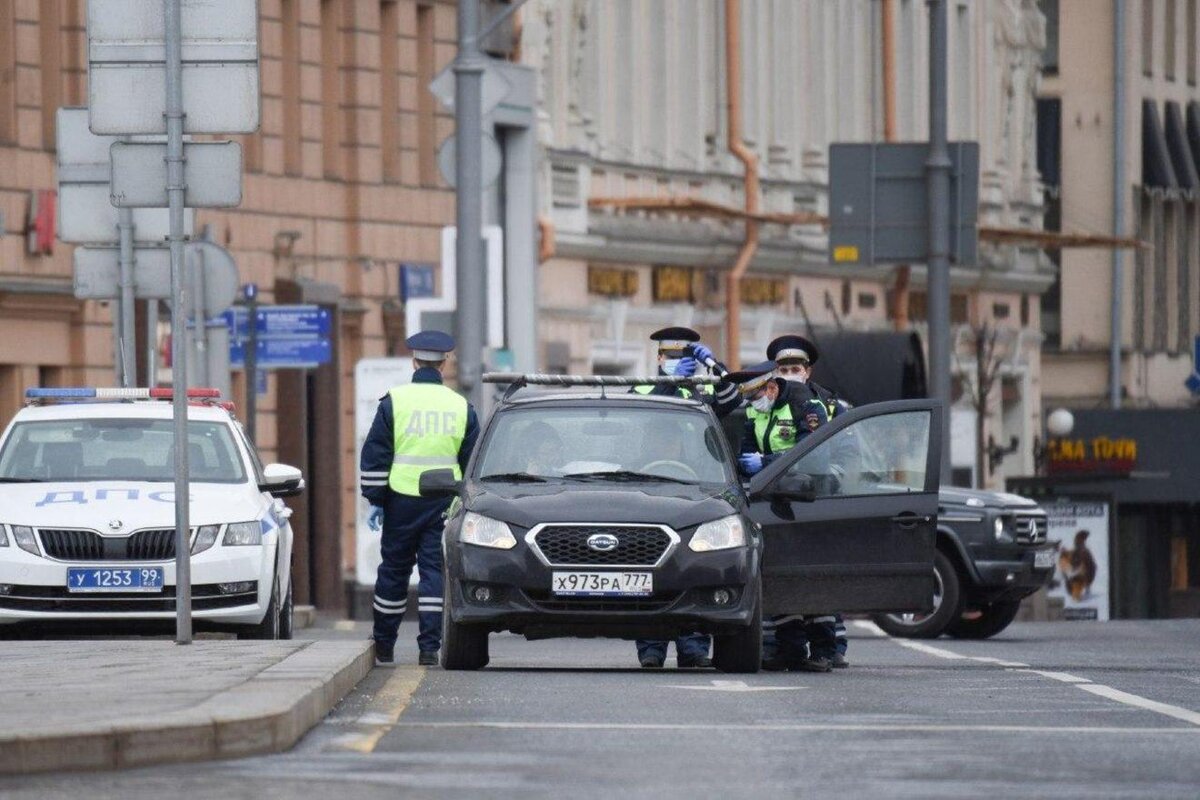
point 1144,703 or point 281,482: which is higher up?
point 281,482

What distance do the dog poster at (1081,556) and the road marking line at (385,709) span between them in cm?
2432

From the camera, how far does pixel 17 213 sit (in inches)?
1417

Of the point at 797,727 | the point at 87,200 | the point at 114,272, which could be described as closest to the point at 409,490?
the point at 797,727

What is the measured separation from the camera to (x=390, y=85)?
4494 cm

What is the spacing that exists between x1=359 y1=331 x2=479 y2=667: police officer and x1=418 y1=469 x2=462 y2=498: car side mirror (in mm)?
769

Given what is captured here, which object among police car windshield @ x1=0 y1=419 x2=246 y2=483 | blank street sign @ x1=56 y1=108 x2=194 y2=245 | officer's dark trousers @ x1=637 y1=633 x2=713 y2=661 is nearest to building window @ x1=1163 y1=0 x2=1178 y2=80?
blank street sign @ x1=56 y1=108 x2=194 y2=245

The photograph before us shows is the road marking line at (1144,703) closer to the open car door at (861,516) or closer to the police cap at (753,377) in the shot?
the open car door at (861,516)

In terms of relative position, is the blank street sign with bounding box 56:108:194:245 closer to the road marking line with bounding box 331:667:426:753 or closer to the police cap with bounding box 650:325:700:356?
the police cap with bounding box 650:325:700:356

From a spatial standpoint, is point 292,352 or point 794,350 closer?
point 794,350

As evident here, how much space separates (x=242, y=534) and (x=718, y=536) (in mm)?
3336

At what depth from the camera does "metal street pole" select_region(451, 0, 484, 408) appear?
3083 cm


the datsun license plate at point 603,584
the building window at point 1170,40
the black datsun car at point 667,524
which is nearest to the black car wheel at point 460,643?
the black datsun car at point 667,524

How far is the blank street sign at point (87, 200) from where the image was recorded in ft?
86.9

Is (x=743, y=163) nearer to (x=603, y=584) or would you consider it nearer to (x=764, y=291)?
(x=764, y=291)
